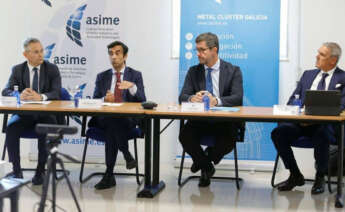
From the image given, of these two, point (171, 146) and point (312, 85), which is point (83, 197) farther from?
point (312, 85)

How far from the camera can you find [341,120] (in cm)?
344

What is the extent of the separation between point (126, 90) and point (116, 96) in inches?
4.4

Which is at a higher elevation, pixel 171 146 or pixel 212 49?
pixel 212 49

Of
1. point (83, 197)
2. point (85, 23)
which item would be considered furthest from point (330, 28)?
point (83, 197)

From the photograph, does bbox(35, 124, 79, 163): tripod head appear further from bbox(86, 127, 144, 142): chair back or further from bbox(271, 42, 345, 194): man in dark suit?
bbox(271, 42, 345, 194): man in dark suit

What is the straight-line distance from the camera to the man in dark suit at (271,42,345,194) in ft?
13.1

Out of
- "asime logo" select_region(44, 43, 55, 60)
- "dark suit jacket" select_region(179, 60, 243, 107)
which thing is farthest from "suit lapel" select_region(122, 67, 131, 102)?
"asime logo" select_region(44, 43, 55, 60)

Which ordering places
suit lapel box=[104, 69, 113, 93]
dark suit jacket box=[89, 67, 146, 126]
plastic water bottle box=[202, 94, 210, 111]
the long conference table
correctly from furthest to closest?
suit lapel box=[104, 69, 113, 93] → dark suit jacket box=[89, 67, 146, 126] → plastic water bottle box=[202, 94, 210, 111] → the long conference table

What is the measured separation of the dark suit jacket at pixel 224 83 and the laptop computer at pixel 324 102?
83 cm

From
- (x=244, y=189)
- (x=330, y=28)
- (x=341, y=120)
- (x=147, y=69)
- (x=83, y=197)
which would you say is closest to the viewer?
(x=341, y=120)

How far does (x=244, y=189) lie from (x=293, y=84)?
4.60ft

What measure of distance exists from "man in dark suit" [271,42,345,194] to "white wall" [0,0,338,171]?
0.70 m

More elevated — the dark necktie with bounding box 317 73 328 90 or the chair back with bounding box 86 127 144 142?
the dark necktie with bounding box 317 73 328 90

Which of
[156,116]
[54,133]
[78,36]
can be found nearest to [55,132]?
[54,133]
